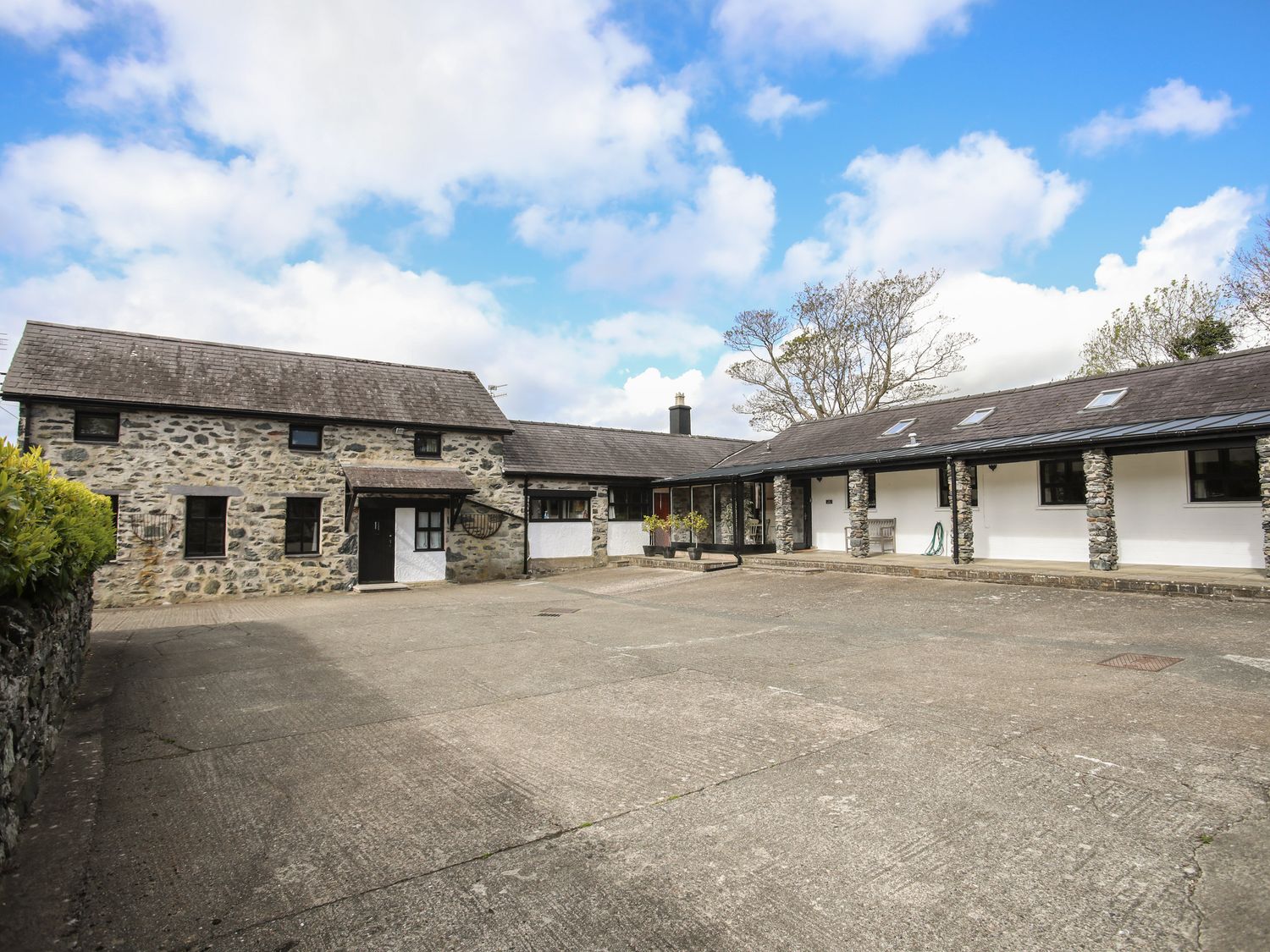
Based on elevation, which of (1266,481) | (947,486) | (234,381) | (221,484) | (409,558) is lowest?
Answer: (409,558)

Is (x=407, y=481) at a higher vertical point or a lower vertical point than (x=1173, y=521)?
higher

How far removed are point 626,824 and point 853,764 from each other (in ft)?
5.62

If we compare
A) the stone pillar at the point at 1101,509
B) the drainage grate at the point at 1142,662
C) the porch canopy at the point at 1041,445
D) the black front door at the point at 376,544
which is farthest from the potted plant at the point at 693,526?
the drainage grate at the point at 1142,662

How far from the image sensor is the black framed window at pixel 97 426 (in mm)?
14641

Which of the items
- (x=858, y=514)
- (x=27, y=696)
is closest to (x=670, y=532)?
(x=858, y=514)

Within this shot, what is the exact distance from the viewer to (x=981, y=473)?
54.3 ft

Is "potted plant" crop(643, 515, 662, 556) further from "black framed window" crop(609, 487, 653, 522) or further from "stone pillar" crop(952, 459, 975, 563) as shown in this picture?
"stone pillar" crop(952, 459, 975, 563)

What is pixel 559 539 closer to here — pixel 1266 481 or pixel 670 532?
pixel 670 532

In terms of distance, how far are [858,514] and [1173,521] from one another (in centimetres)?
636

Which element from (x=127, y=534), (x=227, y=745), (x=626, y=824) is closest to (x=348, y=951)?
(x=626, y=824)

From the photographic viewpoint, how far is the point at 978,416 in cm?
1805

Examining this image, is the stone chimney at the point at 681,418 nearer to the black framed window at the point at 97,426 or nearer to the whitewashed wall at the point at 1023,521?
the whitewashed wall at the point at 1023,521

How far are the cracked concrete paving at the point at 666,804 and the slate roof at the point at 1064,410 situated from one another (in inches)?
300

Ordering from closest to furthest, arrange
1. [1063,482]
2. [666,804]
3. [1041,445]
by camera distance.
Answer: [666,804] → [1041,445] → [1063,482]
